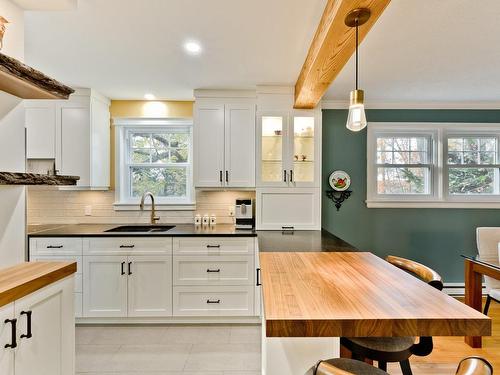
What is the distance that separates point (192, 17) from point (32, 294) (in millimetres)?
1815

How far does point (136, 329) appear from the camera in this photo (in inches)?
114

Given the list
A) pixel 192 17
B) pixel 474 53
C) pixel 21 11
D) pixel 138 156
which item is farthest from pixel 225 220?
pixel 474 53

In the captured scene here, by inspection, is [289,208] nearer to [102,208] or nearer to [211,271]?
[211,271]

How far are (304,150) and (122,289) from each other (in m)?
2.41

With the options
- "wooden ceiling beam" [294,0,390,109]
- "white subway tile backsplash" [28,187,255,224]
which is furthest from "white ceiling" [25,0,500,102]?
"white subway tile backsplash" [28,187,255,224]

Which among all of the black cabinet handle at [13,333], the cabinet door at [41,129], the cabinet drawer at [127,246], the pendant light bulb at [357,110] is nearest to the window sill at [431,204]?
the pendant light bulb at [357,110]

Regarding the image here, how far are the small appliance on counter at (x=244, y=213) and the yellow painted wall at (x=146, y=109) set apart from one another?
135 cm

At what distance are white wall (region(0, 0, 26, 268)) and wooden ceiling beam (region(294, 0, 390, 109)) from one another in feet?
5.80

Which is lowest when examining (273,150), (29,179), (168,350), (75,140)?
(168,350)

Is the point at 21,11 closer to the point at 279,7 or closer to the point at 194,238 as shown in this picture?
the point at 279,7

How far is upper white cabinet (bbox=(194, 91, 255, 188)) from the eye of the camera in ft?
10.8

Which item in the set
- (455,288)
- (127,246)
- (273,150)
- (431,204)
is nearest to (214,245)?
(127,246)

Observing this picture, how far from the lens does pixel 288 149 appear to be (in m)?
3.23

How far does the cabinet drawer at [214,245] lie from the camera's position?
2945mm
